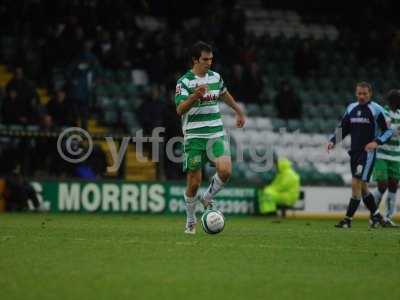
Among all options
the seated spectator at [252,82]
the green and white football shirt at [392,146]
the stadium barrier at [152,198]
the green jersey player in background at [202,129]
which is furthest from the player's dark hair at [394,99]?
the seated spectator at [252,82]

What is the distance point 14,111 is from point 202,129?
968 centimetres

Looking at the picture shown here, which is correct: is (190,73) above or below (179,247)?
above

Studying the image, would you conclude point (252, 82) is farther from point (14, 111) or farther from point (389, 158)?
point (389, 158)

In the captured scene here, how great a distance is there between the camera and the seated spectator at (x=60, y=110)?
22.6m

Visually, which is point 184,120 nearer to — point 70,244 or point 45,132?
point 70,244

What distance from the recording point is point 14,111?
22.3 m

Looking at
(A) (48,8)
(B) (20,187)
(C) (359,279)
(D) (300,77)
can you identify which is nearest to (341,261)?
(C) (359,279)

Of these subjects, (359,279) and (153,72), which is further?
(153,72)

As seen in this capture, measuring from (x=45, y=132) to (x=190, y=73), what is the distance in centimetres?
904

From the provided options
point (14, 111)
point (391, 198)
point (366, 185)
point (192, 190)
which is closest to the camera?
point (192, 190)

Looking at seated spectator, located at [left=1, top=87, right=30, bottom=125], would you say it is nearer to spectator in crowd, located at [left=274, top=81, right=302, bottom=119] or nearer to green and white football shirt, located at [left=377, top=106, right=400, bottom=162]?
spectator in crowd, located at [left=274, top=81, right=302, bottom=119]

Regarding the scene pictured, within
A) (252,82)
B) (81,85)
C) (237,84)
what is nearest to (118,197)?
(81,85)

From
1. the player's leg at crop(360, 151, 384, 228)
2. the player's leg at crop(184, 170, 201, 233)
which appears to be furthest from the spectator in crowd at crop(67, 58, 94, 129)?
the player's leg at crop(184, 170, 201, 233)

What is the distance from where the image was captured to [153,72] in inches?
1015
